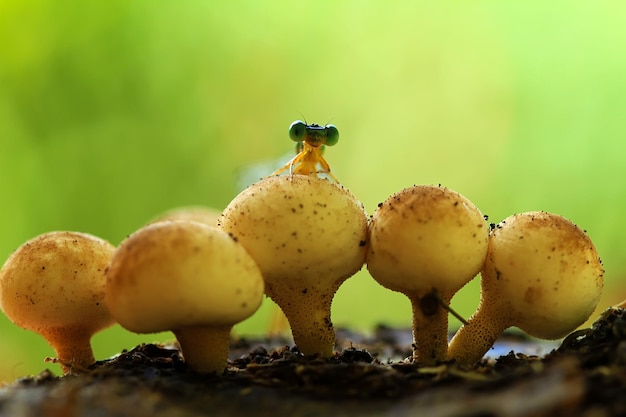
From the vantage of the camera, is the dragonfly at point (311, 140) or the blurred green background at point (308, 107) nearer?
the dragonfly at point (311, 140)

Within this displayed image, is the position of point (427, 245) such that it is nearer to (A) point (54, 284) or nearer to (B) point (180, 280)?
(B) point (180, 280)

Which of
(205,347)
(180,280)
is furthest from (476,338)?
(180,280)

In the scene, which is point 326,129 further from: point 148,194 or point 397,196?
point 148,194

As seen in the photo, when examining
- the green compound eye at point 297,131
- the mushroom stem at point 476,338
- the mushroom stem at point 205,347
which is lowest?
the mushroom stem at point 205,347

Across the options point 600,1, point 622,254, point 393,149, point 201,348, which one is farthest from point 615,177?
point 201,348

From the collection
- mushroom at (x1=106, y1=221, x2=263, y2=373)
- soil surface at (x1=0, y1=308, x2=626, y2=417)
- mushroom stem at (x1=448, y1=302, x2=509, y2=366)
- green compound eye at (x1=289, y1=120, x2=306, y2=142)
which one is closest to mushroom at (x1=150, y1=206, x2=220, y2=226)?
green compound eye at (x1=289, y1=120, x2=306, y2=142)

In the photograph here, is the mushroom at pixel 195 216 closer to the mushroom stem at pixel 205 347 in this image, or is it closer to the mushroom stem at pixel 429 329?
the mushroom stem at pixel 205 347

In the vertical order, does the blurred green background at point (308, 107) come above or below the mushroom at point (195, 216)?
above

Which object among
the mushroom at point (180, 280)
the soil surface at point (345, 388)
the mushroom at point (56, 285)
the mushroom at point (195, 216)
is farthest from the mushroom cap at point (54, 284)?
the mushroom at point (195, 216)
